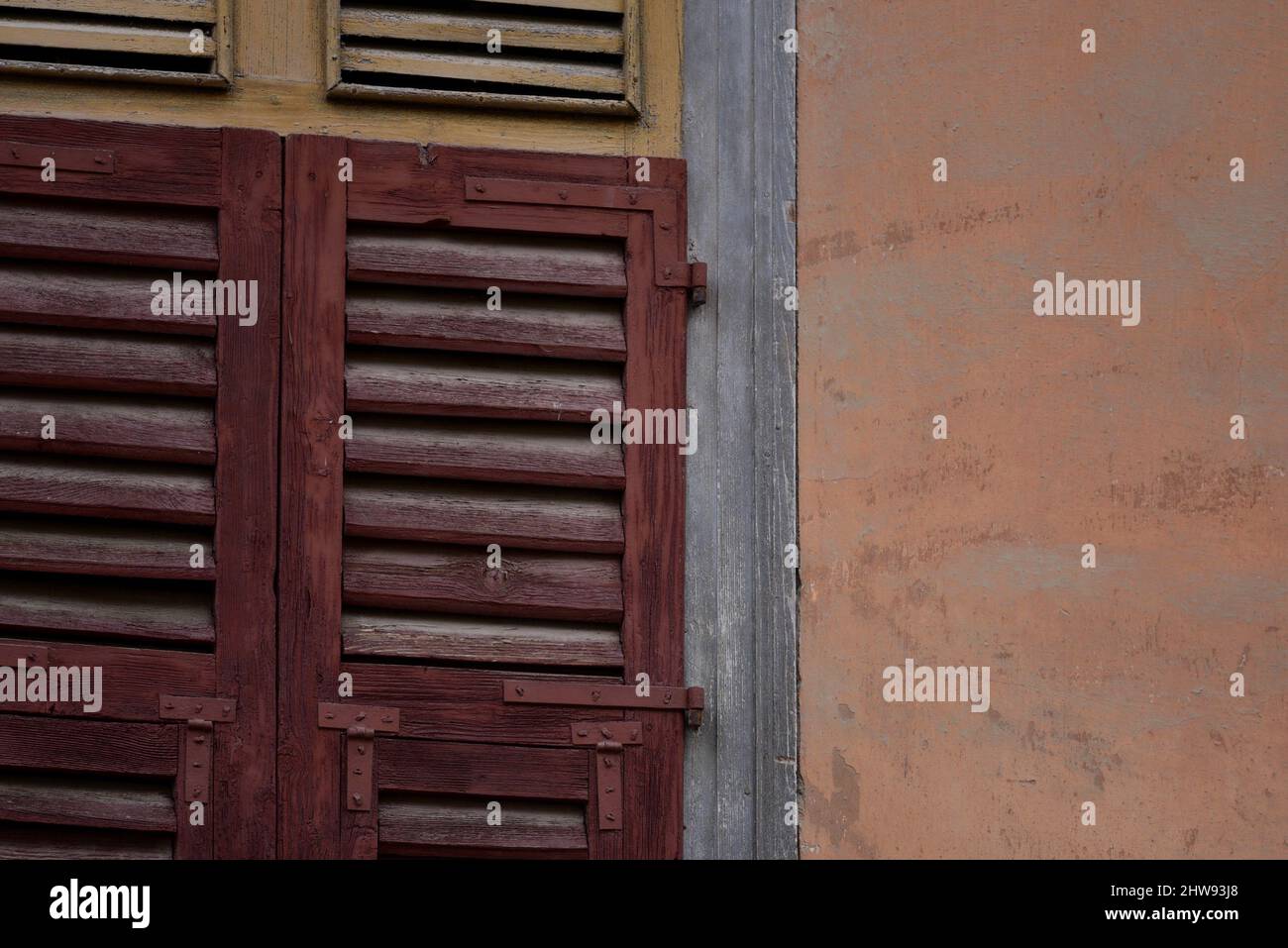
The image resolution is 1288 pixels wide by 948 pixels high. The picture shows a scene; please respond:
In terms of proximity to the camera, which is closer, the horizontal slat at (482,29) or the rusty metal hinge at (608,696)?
the rusty metal hinge at (608,696)

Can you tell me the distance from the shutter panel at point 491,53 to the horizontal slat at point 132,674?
1.54 meters

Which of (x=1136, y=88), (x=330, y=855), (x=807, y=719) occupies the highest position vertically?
(x=1136, y=88)

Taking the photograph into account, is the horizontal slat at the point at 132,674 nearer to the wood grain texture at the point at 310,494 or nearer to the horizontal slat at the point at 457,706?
the wood grain texture at the point at 310,494

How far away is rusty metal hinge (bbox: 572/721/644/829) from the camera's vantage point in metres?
4.30

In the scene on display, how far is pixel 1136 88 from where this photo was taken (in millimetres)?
4738

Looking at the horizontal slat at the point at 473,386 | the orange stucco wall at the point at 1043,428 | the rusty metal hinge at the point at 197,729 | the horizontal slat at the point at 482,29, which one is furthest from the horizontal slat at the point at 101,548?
the orange stucco wall at the point at 1043,428

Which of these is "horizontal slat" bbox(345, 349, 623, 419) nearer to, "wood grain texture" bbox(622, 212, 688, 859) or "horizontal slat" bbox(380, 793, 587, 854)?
"wood grain texture" bbox(622, 212, 688, 859)

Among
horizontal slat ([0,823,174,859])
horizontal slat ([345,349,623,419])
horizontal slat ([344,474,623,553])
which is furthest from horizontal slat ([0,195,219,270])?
horizontal slat ([0,823,174,859])

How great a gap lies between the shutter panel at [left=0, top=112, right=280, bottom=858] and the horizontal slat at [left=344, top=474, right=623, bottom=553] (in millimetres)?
262

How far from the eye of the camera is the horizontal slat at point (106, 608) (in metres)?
4.19

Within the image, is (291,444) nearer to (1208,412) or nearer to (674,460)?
(674,460)

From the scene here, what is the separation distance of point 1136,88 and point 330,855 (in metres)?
3.00

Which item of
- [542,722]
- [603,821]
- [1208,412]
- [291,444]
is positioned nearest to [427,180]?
[291,444]

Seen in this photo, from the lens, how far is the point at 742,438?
4.55 m
